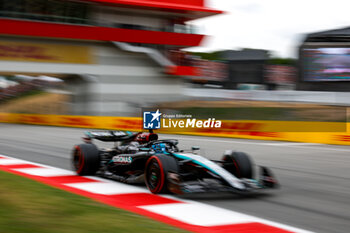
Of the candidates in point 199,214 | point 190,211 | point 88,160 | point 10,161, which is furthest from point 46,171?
point 199,214

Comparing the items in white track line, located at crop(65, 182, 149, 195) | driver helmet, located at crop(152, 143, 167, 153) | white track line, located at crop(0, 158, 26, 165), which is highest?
driver helmet, located at crop(152, 143, 167, 153)

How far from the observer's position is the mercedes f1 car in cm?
648

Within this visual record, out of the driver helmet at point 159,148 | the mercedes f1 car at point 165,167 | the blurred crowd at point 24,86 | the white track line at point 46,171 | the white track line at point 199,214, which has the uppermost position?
the blurred crowd at point 24,86

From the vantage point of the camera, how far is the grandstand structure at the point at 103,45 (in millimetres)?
30109

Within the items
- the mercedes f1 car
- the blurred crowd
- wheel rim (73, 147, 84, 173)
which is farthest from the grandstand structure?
the mercedes f1 car

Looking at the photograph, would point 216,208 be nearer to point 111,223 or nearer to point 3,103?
point 111,223

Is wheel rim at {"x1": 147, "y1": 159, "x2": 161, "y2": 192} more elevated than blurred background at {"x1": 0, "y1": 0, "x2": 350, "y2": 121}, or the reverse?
blurred background at {"x1": 0, "y1": 0, "x2": 350, "y2": 121}

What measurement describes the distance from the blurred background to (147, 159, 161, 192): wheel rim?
1842 cm

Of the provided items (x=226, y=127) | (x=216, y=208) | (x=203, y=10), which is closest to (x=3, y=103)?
(x=203, y=10)

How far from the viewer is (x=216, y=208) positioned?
5.97 metres

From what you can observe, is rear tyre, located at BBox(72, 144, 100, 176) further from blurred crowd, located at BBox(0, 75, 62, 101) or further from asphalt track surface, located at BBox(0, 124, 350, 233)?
blurred crowd, located at BBox(0, 75, 62, 101)

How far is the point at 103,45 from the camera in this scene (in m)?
33.1

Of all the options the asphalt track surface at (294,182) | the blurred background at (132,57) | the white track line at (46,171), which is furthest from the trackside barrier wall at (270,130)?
the white track line at (46,171)

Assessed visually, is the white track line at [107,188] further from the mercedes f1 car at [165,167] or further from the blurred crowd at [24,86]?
the blurred crowd at [24,86]
